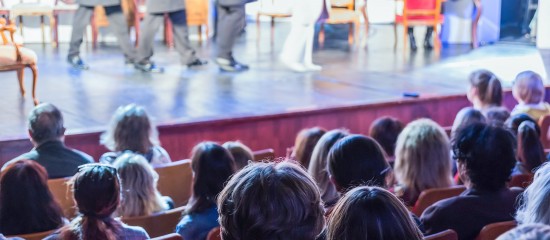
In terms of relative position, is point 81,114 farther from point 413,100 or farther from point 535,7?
point 535,7

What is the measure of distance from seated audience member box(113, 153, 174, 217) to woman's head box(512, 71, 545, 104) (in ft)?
7.96

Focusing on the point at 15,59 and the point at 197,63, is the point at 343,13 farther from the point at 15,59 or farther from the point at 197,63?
the point at 15,59

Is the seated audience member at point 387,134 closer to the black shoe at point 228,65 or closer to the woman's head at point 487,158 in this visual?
the woman's head at point 487,158

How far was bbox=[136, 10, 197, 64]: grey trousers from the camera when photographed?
657 cm

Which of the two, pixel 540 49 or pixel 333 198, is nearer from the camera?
pixel 333 198

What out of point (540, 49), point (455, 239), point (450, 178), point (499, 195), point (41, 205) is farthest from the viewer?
point (540, 49)

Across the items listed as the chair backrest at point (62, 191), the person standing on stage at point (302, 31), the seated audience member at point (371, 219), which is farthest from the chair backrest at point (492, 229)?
the person standing on stage at point (302, 31)

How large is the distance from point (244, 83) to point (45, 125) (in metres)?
2.78

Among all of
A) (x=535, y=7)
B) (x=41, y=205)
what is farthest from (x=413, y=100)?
(x=535, y=7)

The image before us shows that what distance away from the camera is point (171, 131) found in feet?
14.8

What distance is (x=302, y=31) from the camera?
664 cm

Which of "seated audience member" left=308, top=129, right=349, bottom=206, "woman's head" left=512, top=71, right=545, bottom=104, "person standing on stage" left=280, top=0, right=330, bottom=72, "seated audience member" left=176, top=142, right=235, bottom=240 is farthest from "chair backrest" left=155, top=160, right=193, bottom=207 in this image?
"person standing on stage" left=280, top=0, right=330, bottom=72

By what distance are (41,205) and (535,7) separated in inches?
324

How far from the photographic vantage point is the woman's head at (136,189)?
2.84m
